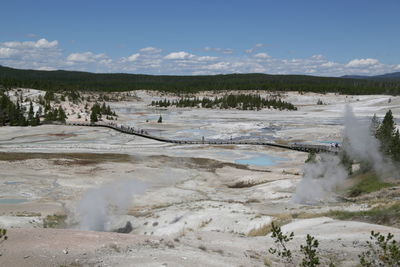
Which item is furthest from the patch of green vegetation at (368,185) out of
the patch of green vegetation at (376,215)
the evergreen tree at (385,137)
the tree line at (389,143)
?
the patch of green vegetation at (376,215)

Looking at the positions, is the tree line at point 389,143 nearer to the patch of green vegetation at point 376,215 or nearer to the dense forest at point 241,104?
the patch of green vegetation at point 376,215

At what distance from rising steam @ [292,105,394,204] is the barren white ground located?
5.12 ft

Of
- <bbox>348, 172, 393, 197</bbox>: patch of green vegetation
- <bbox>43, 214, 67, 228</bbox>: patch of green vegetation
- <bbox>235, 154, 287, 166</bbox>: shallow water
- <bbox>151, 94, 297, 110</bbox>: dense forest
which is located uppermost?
<bbox>151, 94, 297, 110</bbox>: dense forest

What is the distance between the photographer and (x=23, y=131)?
2842 inches

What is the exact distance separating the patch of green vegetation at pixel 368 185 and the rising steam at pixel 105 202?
1630 cm

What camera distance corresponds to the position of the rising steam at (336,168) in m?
28.1

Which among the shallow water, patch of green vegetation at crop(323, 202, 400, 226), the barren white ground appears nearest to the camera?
the barren white ground

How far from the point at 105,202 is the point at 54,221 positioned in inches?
158

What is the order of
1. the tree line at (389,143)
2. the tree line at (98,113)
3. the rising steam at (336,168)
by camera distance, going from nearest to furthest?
the rising steam at (336,168)
the tree line at (389,143)
the tree line at (98,113)

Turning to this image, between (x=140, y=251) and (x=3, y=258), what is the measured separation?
3.82 meters

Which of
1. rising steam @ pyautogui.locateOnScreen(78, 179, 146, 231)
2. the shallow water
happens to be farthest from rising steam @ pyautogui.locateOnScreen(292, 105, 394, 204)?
the shallow water

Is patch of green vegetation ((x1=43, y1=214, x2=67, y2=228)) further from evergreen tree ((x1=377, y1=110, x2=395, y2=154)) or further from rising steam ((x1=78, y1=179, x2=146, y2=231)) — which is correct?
evergreen tree ((x1=377, y1=110, x2=395, y2=154))

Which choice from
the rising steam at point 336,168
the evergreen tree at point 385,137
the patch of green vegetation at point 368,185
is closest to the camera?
the rising steam at point 336,168

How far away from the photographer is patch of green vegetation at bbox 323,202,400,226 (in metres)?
17.4
